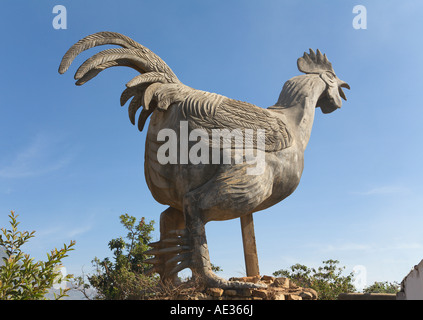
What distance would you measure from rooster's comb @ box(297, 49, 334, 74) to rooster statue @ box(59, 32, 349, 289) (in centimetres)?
157

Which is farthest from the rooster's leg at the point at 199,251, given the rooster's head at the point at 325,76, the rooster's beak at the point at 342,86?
the rooster's beak at the point at 342,86

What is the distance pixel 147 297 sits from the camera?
4332 mm

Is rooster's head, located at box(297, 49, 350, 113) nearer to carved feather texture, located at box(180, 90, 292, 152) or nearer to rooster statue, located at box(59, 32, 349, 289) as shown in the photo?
rooster statue, located at box(59, 32, 349, 289)

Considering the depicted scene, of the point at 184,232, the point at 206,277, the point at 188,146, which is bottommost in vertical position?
the point at 206,277

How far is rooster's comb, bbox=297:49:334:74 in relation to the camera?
21.2ft

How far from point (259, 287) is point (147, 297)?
135 cm

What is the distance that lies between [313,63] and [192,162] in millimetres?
3431

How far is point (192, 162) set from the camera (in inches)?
178

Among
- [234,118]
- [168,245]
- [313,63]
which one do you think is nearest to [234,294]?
[168,245]

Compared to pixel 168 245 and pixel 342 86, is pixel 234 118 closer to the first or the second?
pixel 168 245

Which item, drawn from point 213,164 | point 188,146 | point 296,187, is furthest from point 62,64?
point 296,187

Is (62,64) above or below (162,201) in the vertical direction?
above

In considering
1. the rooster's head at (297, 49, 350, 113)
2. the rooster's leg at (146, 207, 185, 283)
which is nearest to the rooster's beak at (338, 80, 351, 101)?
the rooster's head at (297, 49, 350, 113)
